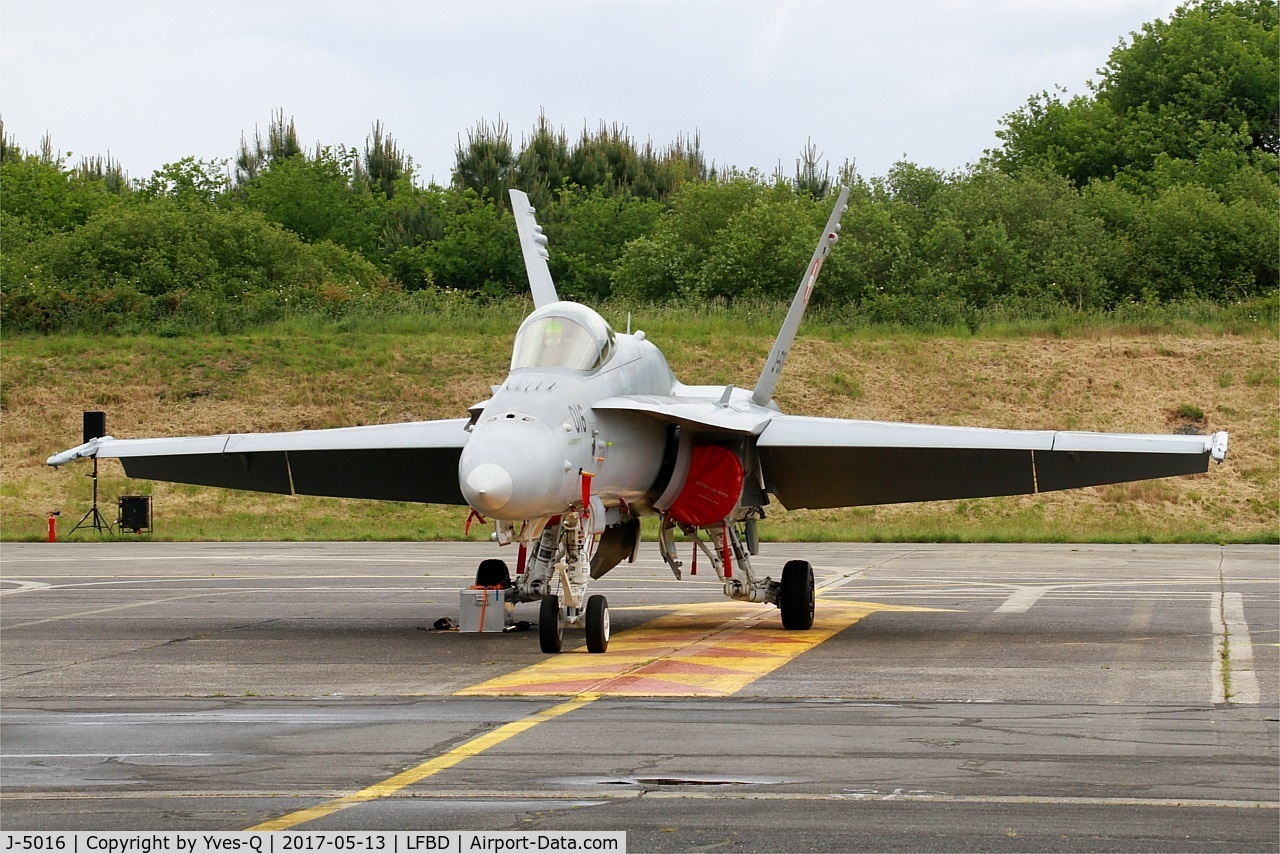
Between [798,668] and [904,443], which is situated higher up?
[904,443]

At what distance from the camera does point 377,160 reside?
80.9 meters

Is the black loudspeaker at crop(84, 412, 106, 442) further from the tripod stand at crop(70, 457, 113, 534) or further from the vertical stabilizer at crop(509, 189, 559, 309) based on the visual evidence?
the vertical stabilizer at crop(509, 189, 559, 309)

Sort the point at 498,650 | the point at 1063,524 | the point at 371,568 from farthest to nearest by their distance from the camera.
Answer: the point at 1063,524 < the point at 371,568 < the point at 498,650

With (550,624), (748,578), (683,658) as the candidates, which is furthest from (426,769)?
(748,578)

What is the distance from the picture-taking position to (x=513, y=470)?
440 inches

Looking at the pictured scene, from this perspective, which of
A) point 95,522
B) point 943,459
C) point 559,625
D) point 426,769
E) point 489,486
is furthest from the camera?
point 95,522

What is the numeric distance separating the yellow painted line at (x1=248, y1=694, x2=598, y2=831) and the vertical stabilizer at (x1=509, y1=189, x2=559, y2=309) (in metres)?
6.63

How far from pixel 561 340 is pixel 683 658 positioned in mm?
3013

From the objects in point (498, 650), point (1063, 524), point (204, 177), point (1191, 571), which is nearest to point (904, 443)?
point (498, 650)

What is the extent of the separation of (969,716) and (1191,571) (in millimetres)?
14513

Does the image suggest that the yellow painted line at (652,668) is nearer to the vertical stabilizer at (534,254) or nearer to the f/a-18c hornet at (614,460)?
the f/a-18c hornet at (614,460)

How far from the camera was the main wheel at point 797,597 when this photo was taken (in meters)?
14.7

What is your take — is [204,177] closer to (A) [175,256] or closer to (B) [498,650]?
(A) [175,256]

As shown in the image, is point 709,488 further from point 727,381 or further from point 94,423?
point 727,381
